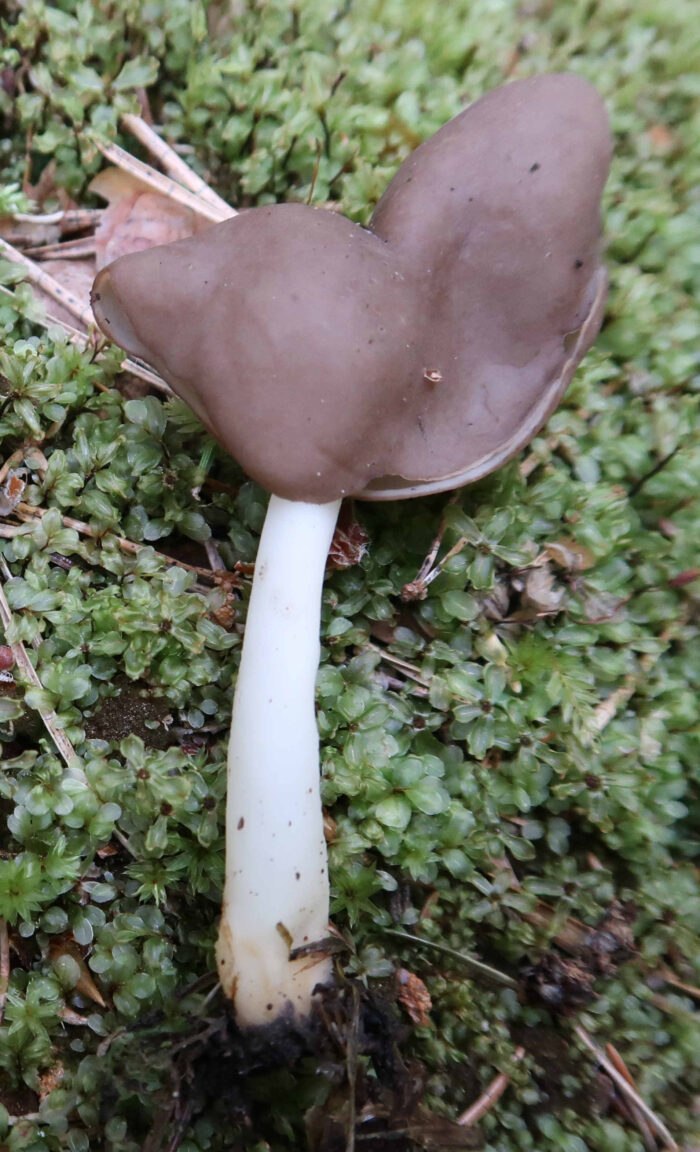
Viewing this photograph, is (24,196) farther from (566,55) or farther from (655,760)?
(655,760)

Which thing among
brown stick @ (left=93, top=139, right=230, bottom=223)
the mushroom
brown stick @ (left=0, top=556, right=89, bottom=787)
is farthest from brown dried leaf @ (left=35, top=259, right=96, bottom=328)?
brown stick @ (left=0, top=556, right=89, bottom=787)

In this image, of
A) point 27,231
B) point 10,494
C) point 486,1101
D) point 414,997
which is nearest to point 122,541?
point 10,494

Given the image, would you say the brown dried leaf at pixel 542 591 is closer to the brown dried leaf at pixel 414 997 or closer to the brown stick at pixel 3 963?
the brown dried leaf at pixel 414 997

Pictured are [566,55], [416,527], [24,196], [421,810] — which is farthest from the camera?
[566,55]

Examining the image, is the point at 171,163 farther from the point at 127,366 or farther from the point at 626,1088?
the point at 626,1088

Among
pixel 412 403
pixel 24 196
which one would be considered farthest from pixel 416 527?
pixel 24 196

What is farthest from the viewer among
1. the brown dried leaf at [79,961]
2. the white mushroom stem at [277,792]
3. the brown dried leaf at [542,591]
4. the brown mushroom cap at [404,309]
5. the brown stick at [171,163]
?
the brown stick at [171,163]

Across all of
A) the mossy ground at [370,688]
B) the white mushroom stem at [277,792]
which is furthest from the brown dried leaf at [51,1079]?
the white mushroom stem at [277,792]
